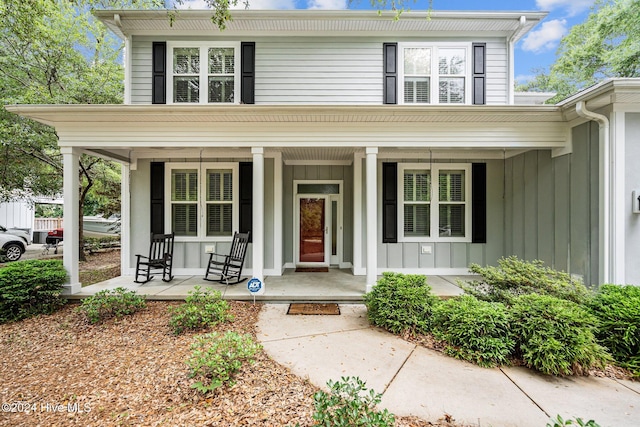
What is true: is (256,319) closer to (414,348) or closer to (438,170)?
(414,348)

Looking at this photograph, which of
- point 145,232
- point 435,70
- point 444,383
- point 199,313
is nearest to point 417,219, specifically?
point 435,70

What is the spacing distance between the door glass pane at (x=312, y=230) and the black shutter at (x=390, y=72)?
2789mm

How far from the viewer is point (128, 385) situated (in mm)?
2551

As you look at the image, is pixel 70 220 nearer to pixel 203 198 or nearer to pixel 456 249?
pixel 203 198

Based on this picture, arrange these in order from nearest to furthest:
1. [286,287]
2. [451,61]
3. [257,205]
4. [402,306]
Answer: [402,306] → [257,205] → [286,287] → [451,61]

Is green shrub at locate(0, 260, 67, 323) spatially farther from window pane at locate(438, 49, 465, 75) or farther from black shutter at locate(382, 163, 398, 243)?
window pane at locate(438, 49, 465, 75)

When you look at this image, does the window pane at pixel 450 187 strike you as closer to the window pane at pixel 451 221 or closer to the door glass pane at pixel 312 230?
the window pane at pixel 451 221

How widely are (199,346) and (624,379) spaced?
4170 mm

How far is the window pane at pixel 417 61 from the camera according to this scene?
6008mm

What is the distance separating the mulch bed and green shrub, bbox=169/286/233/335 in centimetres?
13

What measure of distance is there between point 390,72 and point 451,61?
4.35ft

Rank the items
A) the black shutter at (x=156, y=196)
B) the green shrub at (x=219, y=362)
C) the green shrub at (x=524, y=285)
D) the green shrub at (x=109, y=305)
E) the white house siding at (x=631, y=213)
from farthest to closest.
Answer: the black shutter at (x=156, y=196)
the green shrub at (x=109, y=305)
the white house siding at (x=631, y=213)
the green shrub at (x=524, y=285)
the green shrub at (x=219, y=362)

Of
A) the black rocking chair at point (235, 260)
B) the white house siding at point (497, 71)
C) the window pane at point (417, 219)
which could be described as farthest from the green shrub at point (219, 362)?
the white house siding at point (497, 71)

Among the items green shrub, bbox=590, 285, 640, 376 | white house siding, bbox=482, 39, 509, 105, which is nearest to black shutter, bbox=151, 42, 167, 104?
white house siding, bbox=482, 39, 509, 105
